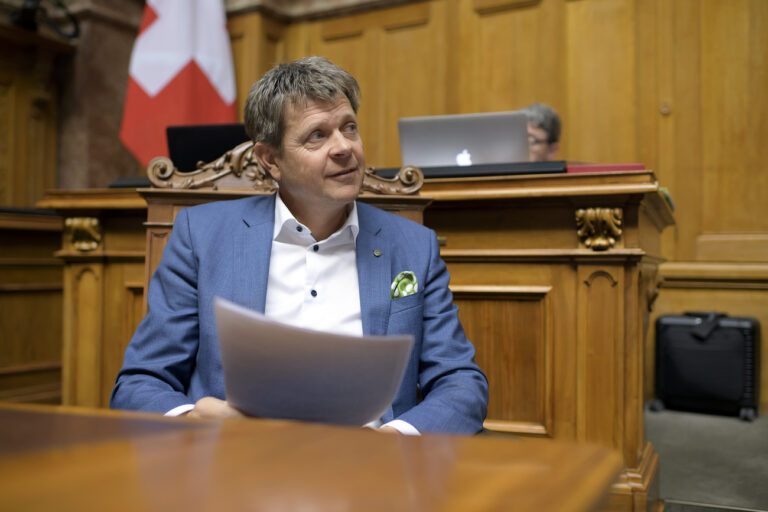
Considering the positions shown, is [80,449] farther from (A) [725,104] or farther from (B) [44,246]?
(A) [725,104]

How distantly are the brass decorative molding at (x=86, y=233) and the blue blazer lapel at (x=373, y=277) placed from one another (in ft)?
3.93

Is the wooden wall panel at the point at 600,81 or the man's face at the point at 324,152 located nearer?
the man's face at the point at 324,152

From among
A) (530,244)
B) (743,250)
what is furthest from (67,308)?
(743,250)

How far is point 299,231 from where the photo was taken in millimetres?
1279

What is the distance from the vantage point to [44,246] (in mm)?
→ 3439

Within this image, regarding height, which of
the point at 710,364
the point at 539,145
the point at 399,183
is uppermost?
the point at 539,145

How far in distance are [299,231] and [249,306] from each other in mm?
178

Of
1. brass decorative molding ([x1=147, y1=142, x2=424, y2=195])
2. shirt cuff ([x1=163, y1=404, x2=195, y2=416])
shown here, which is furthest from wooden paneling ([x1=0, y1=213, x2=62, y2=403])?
shirt cuff ([x1=163, y1=404, x2=195, y2=416])

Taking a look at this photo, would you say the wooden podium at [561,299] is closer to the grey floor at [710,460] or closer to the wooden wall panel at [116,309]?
the grey floor at [710,460]

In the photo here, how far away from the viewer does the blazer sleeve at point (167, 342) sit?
1.11 m

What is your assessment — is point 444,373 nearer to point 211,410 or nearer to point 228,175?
point 211,410

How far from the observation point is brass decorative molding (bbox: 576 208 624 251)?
178 cm

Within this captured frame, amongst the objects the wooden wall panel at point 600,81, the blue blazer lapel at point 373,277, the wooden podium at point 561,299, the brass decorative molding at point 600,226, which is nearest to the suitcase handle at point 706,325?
the wooden wall panel at point 600,81

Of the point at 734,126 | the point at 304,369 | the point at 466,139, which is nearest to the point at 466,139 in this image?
the point at 466,139
